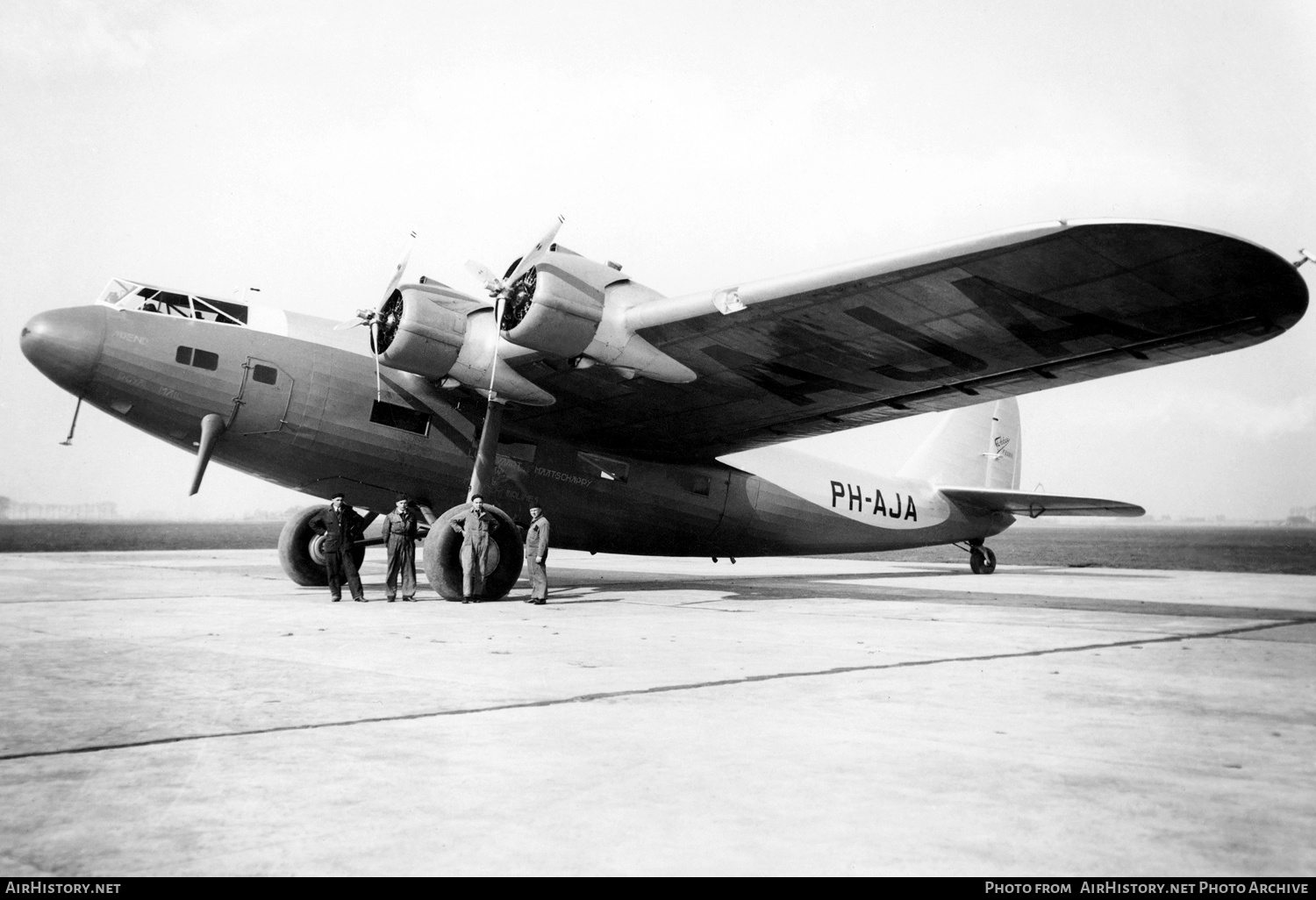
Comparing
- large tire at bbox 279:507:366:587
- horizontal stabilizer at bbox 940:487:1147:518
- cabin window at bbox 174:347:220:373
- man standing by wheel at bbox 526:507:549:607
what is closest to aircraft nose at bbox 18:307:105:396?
cabin window at bbox 174:347:220:373

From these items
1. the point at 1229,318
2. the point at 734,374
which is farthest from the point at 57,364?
the point at 1229,318

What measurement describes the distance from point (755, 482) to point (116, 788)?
1355cm

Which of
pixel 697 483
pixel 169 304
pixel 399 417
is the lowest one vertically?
pixel 697 483

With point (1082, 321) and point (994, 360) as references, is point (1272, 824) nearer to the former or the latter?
point (1082, 321)

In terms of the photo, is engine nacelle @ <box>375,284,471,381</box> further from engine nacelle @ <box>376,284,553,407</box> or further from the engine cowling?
the engine cowling

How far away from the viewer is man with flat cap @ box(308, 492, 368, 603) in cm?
1163

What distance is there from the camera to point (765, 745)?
13.5 ft

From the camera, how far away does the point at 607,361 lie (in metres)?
11.4

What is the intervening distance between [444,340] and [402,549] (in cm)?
271

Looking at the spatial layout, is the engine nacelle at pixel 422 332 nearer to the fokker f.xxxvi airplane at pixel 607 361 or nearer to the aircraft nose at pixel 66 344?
the fokker f.xxxvi airplane at pixel 607 361

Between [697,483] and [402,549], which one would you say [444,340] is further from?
[697,483]

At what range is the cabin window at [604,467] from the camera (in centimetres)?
1434

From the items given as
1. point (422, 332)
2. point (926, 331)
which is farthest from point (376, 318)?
point (926, 331)

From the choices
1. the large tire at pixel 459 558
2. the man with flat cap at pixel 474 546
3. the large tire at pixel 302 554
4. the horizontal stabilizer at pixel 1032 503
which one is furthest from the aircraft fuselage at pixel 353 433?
the horizontal stabilizer at pixel 1032 503
